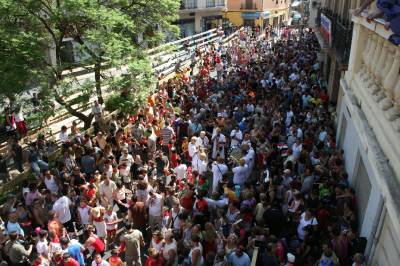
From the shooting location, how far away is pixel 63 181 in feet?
31.1

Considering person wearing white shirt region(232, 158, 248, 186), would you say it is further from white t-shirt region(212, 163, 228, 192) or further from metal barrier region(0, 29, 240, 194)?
metal barrier region(0, 29, 240, 194)

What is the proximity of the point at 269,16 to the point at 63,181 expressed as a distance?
187 feet

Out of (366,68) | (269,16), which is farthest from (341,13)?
(269,16)

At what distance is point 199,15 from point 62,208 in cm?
4057

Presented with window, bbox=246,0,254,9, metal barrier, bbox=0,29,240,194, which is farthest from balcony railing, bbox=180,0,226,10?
window, bbox=246,0,254,9

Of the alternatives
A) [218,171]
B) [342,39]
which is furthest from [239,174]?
[342,39]

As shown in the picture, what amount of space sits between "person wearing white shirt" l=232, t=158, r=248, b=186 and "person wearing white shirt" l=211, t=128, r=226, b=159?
1.70 metres

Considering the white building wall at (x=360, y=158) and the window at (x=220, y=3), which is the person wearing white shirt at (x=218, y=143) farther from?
the window at (x=220, y=3)

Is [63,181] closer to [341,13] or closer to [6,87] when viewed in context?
[6,87]

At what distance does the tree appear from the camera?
11.0m

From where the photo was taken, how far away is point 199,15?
4575 centimetres

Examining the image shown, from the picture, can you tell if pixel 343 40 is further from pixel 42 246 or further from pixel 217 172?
pixel 42 246

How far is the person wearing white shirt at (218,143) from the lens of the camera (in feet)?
37.1

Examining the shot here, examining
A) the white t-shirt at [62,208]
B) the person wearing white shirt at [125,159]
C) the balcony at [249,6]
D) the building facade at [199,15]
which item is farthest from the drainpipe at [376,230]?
the balcony at [249,6]
